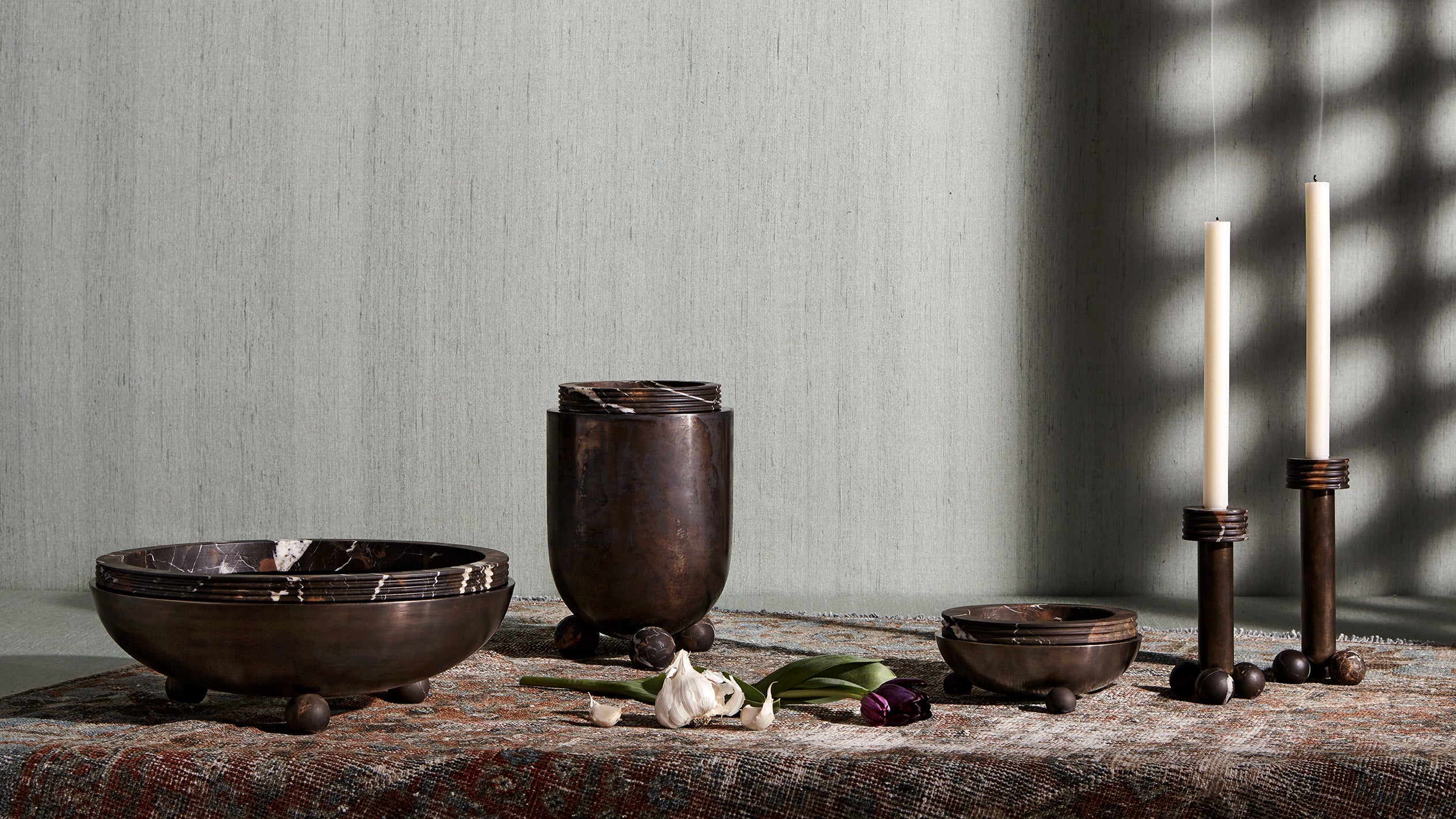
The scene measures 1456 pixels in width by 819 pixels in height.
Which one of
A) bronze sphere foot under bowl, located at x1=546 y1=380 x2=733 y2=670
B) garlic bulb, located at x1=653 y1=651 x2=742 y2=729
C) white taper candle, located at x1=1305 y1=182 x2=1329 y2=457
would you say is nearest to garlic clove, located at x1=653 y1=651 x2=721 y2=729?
garlic bulb, located at x1=653 y1=651 x2=742 y2=729

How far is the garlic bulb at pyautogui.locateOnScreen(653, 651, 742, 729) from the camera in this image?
3.04 feet

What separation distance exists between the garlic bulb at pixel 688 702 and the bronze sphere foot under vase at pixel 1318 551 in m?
0.51

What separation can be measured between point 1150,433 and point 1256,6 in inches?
29.6

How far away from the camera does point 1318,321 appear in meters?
1.15

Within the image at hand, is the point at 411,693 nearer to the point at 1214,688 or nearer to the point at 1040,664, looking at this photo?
the point at 1040,664

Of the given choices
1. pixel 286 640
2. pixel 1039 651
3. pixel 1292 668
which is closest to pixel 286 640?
pixel 286 640

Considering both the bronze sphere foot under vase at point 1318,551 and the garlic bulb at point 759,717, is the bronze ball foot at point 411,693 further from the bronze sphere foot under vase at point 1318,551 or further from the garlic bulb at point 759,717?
the bronze sphere foot under vase at point 1318,551

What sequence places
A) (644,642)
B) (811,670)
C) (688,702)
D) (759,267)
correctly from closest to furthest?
(688,702) < (811,670) < (644,642) < (759,267)

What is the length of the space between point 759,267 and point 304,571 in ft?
4.39

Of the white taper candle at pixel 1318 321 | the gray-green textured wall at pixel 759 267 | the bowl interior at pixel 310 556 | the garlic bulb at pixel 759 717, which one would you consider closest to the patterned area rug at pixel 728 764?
the garlic bulb at pixel 759 717

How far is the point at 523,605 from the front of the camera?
1492 millimetres

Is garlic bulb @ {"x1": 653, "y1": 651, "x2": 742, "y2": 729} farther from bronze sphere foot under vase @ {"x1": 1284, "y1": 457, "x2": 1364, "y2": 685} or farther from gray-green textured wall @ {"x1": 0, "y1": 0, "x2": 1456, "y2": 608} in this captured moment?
gray-green textured wall @ {"x1": 0, "y1": 0, "x2": 1456, "y2": 608}

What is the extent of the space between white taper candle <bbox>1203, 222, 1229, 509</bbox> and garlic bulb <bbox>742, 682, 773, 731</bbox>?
41 cm

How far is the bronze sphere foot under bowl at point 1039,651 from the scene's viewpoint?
3.12ft
